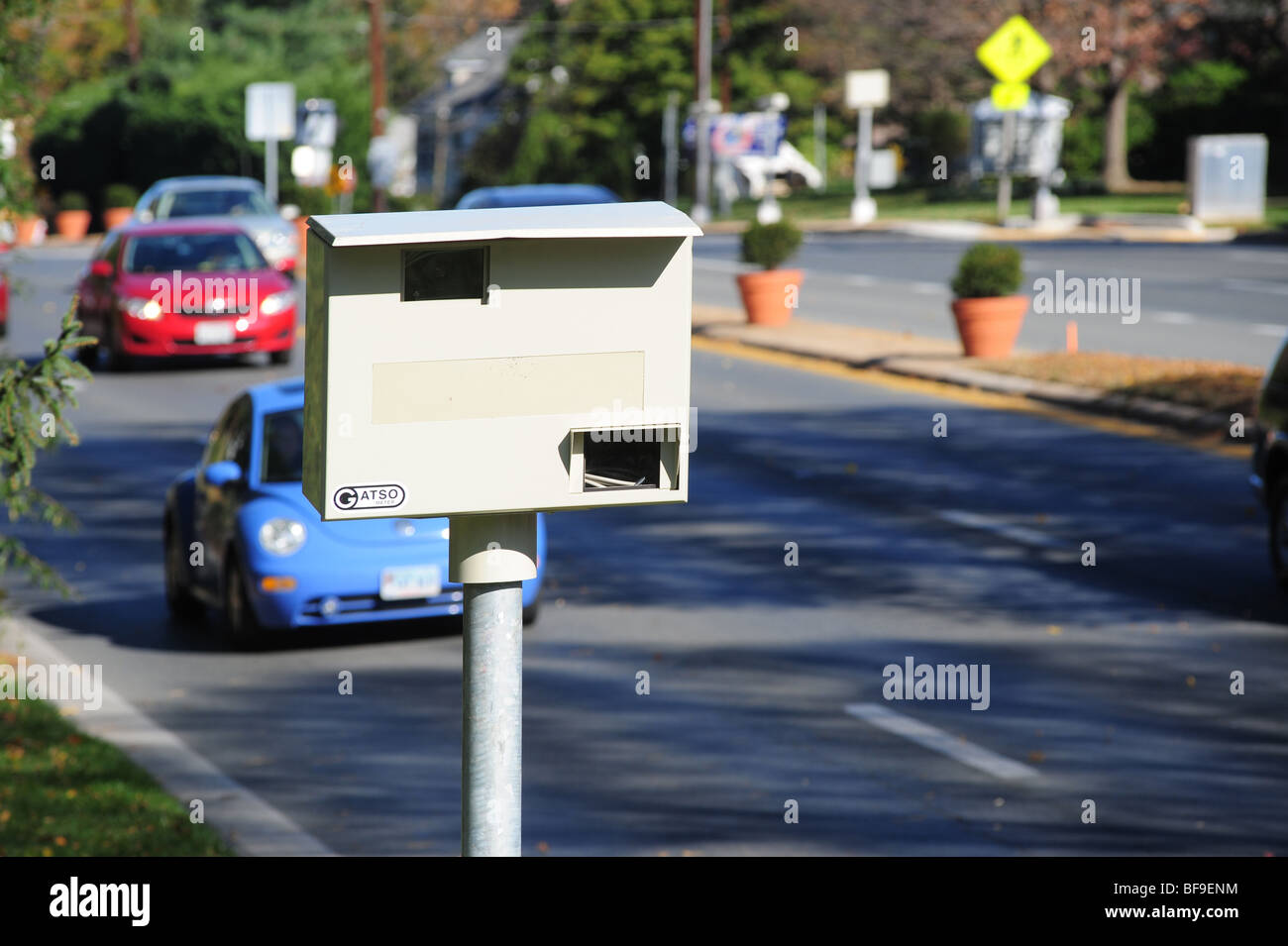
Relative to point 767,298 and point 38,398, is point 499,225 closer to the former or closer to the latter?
point 38,398

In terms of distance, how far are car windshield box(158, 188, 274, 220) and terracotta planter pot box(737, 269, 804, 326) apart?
9.21 metres

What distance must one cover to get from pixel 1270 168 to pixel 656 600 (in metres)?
47.8

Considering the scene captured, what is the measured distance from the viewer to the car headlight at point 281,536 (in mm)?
11086

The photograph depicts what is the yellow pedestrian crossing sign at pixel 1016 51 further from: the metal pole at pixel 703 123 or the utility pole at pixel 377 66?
the metal pole at pixel 703 123

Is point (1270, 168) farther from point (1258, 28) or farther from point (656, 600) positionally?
point (656, 600)

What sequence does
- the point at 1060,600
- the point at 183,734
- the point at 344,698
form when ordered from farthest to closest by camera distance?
the point at 1060,600 < the point at 344,698 < the point at 183,734

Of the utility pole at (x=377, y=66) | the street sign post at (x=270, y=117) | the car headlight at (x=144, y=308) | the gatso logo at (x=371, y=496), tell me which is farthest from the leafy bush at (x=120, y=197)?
the gatso logo at (x=371, y=496)

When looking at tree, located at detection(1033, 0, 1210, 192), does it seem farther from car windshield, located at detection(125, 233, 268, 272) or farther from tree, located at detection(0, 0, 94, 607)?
tree, located at detection(0, 0, 94, 607)

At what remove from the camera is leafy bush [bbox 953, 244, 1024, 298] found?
22.8 metres

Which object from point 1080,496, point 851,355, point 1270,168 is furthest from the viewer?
point 1270,168

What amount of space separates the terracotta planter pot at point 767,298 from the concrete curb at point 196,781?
17498 millimetres

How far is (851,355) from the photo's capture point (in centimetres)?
2347
